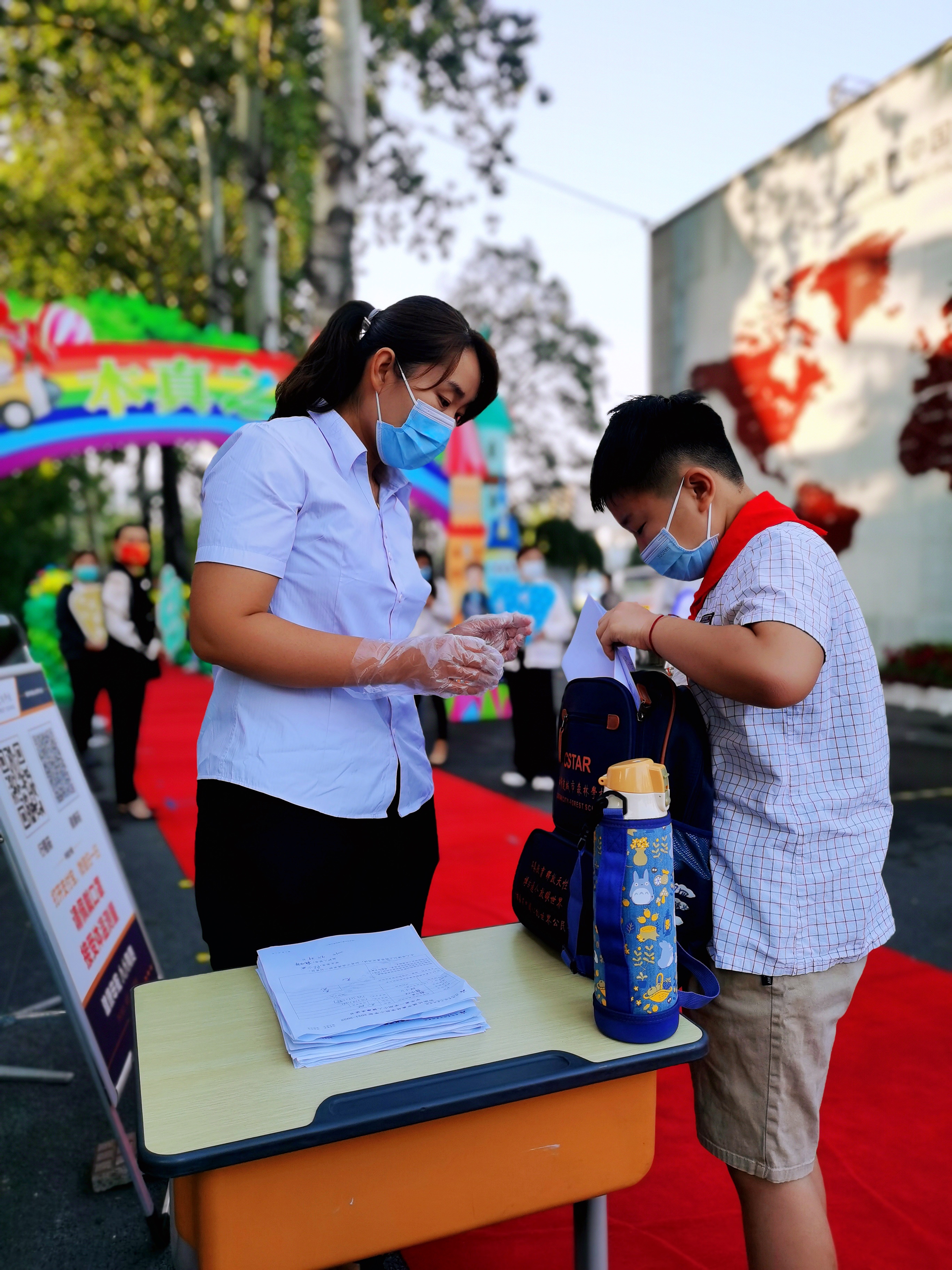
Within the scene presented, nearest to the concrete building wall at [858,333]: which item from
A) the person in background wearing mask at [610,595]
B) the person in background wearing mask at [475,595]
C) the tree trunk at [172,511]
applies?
the person in background wearing mask at [475,595]

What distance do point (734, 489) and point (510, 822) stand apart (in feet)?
13.1

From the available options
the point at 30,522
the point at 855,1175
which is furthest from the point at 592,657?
the point at 30,522

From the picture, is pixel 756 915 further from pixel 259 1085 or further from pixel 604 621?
pixel 259 1085

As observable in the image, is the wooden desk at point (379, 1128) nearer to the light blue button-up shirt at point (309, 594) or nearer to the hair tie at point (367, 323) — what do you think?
the light blue button-up shirt at point (309, 594)

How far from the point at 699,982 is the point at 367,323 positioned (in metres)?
1.19

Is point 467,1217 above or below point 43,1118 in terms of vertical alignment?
above

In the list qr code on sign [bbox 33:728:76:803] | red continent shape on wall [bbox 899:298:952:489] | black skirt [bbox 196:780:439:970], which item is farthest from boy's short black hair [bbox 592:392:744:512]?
red continent shape on wall [bbox 899:298:952:489]

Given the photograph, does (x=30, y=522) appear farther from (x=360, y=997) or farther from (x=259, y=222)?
(x=360, y=997)

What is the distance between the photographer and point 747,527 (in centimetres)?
137

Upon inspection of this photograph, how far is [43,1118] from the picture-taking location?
2.49 meters

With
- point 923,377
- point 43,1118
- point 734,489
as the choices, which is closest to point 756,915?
point 734,489

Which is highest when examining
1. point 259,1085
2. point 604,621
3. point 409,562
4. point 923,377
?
point 923,377

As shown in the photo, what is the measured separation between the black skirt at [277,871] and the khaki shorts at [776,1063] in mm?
596

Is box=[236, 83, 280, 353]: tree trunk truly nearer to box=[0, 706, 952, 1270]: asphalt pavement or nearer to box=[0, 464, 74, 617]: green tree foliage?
box=[0, 706, 952, 1270]: asphalt pavement
